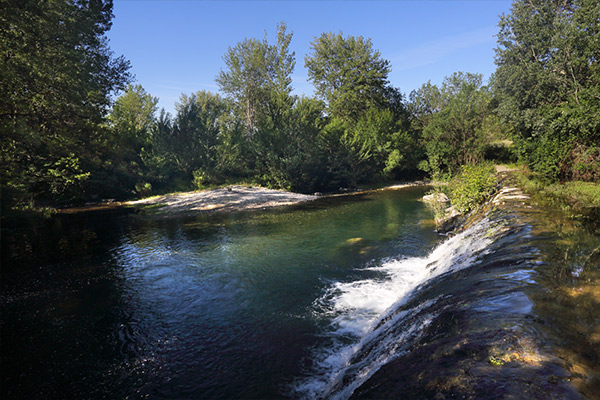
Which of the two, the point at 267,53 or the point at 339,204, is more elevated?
the point at 267,53

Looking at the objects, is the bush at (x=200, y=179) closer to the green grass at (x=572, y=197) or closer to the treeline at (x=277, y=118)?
the treeline at (x=277, y=118)

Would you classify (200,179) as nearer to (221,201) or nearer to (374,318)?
(221,201)

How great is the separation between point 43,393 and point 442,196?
22577 millimetres

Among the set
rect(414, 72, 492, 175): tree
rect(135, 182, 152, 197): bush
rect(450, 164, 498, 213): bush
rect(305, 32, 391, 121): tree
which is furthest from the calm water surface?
rect(305, 32, 391, 121): tree

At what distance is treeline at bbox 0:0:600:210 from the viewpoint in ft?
53.9

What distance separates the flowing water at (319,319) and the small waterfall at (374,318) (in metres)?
0.04

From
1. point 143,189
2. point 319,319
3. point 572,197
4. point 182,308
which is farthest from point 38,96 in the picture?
point 572,197

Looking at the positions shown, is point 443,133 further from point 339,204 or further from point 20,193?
point 20,193

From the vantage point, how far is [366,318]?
793 cm

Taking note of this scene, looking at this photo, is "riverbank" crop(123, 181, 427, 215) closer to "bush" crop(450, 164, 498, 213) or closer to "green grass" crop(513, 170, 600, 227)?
"bush" crop(450, 164, 498, 213)

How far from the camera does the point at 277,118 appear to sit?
3734cm

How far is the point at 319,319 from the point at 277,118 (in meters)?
32.2

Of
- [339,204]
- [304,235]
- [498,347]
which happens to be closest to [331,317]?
[498,347]

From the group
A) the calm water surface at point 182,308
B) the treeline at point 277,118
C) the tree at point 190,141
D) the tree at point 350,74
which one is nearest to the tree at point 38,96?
the treeline at point 277,118
